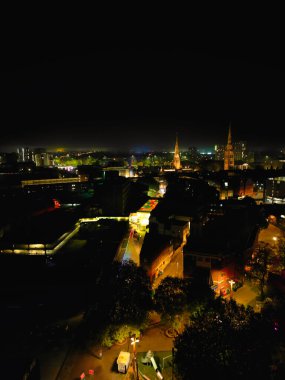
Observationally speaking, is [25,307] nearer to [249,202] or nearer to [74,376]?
[74,376]

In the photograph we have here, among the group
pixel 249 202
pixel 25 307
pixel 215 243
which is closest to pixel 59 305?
pixel 25 307

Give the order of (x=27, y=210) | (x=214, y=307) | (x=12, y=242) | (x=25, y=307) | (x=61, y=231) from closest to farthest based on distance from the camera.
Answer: (x=214, y=307) → (x=25, y=307) → (x=12, y=242) → (x=61, y=231) → (x=27, y=210)

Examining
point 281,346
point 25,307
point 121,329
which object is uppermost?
point 281,346

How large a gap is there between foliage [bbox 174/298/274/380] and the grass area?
0.61 m

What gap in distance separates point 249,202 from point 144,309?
11438 millimetres

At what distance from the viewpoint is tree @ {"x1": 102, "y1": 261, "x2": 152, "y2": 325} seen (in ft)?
19.7

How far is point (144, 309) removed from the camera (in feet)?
21.4

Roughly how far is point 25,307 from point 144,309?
3.73 metres

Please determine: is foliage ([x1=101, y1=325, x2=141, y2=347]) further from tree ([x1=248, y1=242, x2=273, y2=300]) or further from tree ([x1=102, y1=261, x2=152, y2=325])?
tree ([x1=248, y1=242, x2=273, y2=300])

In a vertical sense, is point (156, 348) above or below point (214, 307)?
below

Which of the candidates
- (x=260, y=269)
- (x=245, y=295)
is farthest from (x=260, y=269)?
(x=245, y=295)

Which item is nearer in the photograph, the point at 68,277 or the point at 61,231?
the point at 68,277

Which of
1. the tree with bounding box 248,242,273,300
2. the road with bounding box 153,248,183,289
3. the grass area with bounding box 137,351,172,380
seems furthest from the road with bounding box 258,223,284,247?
the grass area with bounding box 137,351,172,380

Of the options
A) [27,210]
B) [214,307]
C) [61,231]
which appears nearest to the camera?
[214,307]
